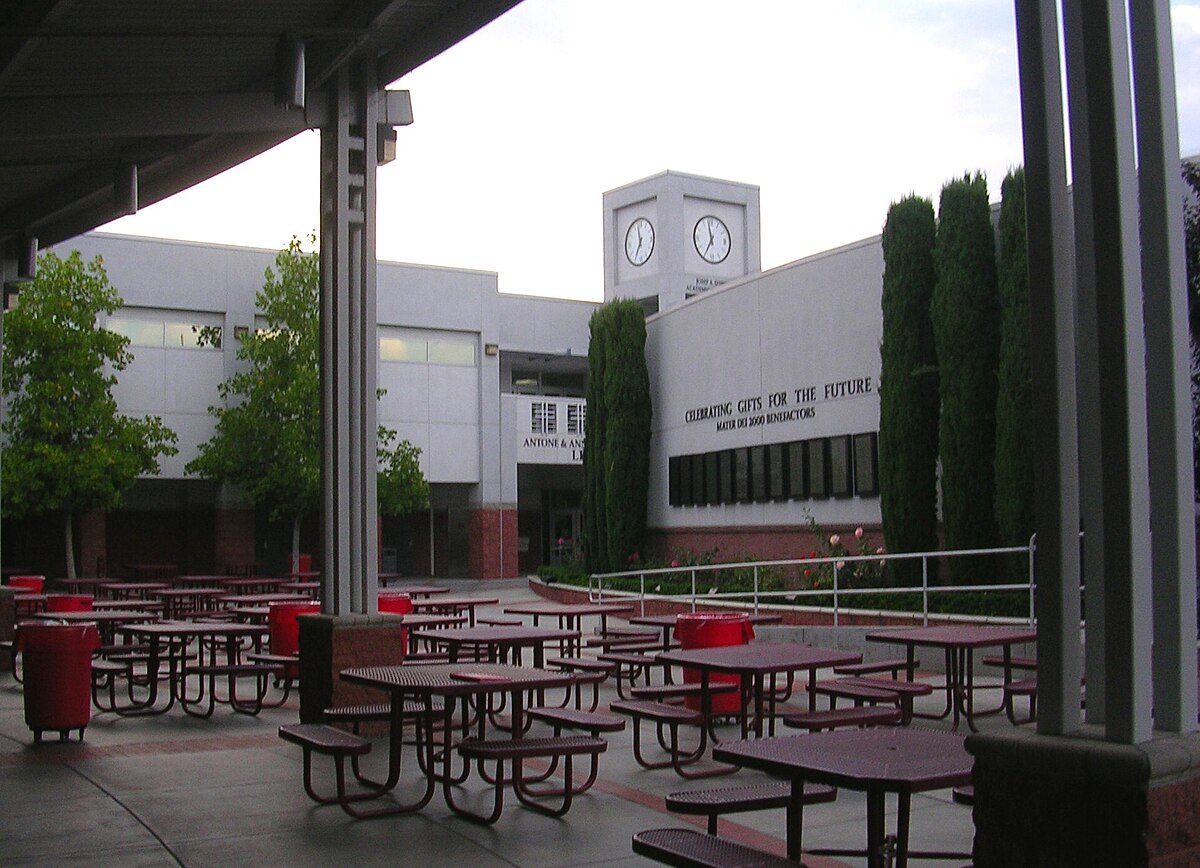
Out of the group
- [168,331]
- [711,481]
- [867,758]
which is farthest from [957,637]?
[168,331]

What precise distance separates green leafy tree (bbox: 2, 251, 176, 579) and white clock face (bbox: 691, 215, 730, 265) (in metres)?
21.4

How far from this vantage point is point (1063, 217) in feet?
14.5

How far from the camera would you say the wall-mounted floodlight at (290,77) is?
412 inches

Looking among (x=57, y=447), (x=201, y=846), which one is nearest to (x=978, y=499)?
(x=201, y=846)

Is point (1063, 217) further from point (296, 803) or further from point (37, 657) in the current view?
point (37, 657)

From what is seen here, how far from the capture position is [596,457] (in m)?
30.6

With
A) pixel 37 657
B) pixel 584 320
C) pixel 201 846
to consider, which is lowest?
pixel 201 846

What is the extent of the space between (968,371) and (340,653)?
11790 mm

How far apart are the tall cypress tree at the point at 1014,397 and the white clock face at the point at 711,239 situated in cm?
2841

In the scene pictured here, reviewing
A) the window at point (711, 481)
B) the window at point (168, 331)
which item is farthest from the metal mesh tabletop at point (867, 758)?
the window at point (168, 331)

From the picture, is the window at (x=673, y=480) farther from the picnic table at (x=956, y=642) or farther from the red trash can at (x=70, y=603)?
the picnic table at (x=956, y=642)

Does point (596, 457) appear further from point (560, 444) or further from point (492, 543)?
point (560, 444)

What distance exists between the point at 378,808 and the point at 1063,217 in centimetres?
545

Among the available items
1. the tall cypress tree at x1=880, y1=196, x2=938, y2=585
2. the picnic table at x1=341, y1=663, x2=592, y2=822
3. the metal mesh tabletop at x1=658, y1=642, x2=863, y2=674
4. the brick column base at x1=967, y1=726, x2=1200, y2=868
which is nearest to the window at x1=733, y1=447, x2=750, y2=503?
the tall cypress tree at x1=880, y1=196, x2=938, y2=585
